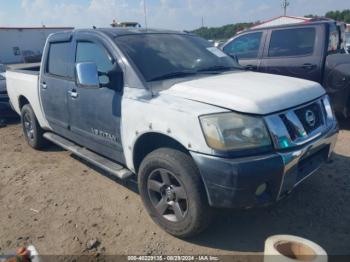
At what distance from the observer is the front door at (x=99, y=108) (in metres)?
3.35

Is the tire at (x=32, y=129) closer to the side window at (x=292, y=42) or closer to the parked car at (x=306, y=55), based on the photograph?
the parked car at (x=306, y=55)

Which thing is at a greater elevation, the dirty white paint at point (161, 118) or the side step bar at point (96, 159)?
the dirty white paint at point (161, 118)

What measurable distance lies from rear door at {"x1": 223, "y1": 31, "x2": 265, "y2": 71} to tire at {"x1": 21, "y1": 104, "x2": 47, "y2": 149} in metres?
3.74

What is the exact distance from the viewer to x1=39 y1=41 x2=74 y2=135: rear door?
166 inches

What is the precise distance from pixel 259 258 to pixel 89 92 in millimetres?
2371

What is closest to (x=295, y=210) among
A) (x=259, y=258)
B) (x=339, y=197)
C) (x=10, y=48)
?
(x=339, y=197)

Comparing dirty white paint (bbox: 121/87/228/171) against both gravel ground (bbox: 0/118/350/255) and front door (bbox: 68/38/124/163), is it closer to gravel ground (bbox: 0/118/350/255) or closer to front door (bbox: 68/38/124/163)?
front door (bbox: 68/38/124/163)

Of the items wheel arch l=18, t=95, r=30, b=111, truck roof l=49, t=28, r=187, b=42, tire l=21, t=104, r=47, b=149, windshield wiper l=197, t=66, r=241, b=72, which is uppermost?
truck roof l=49, t=28, r=187, b=42

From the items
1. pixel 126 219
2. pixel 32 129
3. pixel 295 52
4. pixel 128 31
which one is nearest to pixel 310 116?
pixel 126 219

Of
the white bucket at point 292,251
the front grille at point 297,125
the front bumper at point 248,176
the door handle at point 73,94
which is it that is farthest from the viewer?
the door handle at point 73,94

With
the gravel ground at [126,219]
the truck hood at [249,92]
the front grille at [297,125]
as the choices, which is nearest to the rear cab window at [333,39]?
the gravel ground at [126,219]

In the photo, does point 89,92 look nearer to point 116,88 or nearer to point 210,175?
point 116,88

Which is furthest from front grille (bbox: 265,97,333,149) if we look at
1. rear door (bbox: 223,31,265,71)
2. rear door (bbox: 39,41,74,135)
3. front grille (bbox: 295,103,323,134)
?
rear door (bbox: 223,31,265,71)

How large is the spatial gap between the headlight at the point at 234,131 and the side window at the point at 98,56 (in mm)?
1392
